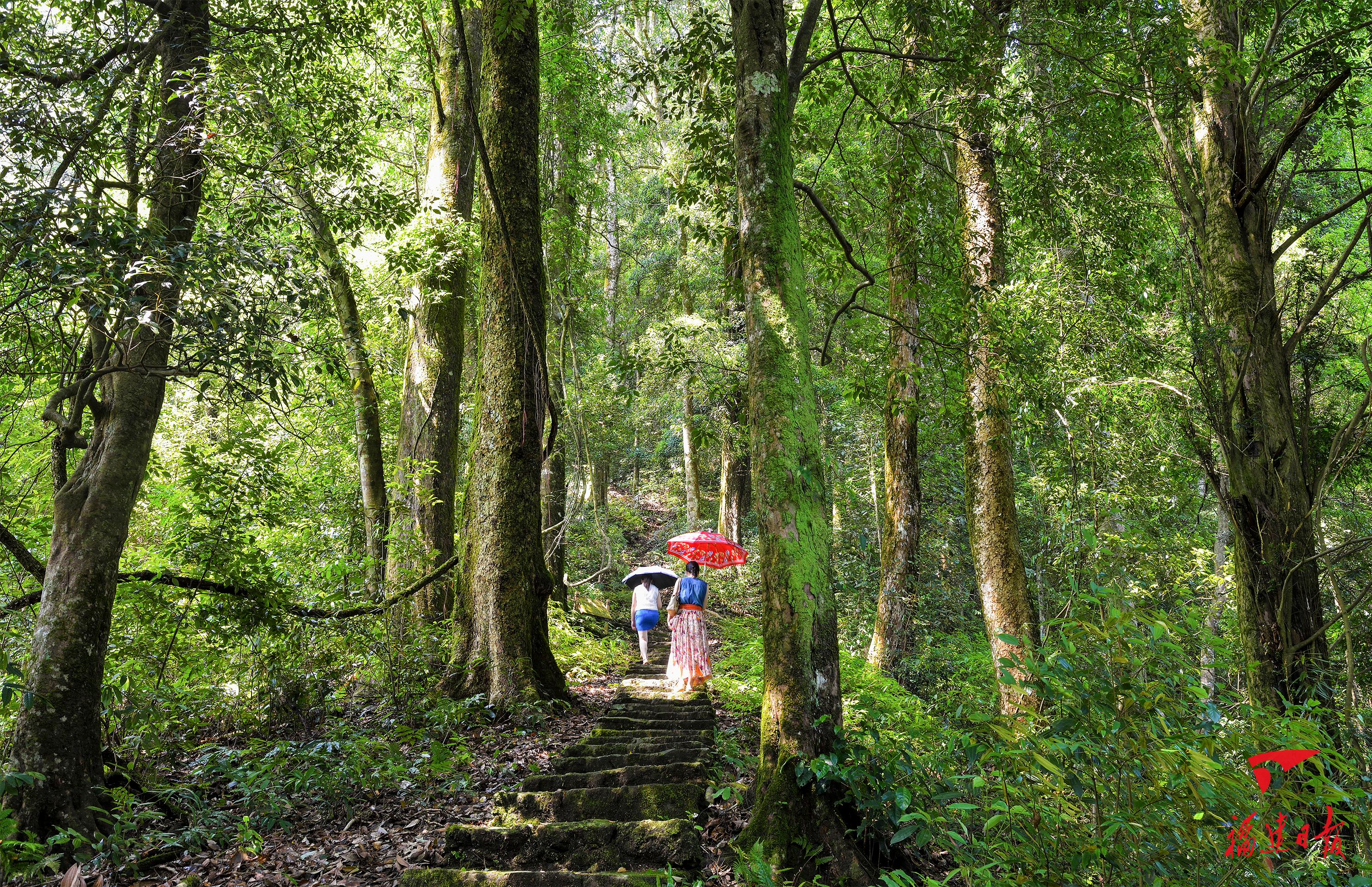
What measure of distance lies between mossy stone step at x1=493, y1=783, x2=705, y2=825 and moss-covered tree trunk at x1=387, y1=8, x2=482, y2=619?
197 inches

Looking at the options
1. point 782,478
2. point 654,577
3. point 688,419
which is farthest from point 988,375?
point 688,419

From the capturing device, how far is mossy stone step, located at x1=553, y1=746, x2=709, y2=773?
564 cm

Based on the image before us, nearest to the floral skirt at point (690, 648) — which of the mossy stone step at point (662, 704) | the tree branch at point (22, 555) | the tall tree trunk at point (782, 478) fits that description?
the mossy stone step at point (662, 704)

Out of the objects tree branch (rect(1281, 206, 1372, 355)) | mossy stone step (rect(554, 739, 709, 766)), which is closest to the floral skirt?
mossy stone step (rect(554, 739, 709, 766))

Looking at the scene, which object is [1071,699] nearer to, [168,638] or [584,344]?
[168,638]

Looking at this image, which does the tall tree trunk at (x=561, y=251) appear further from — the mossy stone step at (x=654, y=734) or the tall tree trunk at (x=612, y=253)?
the tall tree trunk at (x=612, y=253)

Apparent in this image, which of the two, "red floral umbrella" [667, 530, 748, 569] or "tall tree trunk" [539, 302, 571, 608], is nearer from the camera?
"red floral umbrella" [667, 530, 748, 569]

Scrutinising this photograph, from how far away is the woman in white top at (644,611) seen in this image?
12.6m

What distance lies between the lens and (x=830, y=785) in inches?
173

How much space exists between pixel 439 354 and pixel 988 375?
24.0 ft

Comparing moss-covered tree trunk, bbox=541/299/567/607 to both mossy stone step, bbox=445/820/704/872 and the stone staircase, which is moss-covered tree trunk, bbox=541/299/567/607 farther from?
mossy stone step, bbox=445/820/704/872

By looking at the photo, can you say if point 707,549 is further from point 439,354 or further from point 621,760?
point 621,760

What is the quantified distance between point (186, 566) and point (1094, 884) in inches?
271

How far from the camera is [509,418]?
8.02 metres
